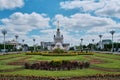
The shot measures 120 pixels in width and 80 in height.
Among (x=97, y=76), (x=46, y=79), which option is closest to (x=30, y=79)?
(x=46, y=79)

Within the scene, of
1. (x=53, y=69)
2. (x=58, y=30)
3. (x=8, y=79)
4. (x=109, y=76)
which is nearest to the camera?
(x=8, y=79)

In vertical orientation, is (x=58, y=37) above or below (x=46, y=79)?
above

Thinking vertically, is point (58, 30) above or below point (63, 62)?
above

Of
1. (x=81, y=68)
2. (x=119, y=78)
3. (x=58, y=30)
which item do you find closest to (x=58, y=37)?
(x=58, y=30)

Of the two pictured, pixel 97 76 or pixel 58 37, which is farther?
pixel 58 37

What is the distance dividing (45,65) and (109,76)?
27.3ft

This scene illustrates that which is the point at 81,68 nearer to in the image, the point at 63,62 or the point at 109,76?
the point at 63,62

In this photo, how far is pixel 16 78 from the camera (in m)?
15.4

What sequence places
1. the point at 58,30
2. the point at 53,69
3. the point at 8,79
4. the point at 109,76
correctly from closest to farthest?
the point at 8,79
the point at 109,76
the point at 53,69
the point at 58,30

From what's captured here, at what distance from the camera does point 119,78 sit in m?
15.8

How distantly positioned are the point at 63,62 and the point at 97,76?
25.3 feet

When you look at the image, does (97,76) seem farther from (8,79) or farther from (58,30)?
(58,30)

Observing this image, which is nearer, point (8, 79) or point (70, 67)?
point (8, 79)

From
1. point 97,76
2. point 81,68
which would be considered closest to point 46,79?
point 97,76
